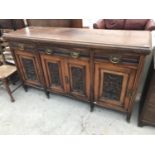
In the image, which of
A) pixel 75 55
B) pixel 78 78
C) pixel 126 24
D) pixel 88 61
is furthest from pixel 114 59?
pixel 126 24

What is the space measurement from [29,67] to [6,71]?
1.23ft

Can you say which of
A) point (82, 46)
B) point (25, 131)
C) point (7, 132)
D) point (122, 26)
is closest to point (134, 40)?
point (82, 46)

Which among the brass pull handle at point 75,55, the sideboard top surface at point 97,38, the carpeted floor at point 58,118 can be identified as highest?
the sideboard top surface at point 97,38

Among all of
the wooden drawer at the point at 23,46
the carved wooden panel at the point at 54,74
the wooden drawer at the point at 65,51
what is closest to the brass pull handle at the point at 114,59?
the wooden drawer at the point at 65,51

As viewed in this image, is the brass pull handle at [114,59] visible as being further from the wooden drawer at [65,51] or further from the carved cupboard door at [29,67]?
the carved cupboard door at [29,67]

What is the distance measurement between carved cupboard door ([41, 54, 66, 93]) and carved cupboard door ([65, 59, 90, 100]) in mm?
87

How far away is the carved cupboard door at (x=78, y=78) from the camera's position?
57.3 inches

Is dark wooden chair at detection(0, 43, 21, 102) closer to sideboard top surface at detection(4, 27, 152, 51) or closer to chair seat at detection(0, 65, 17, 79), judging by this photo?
chair seat at detection(0, 65, 17, 79)

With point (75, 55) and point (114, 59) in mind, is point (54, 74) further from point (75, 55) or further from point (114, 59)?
point (114, 59)

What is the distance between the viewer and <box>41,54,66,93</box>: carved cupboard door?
5.13 ft

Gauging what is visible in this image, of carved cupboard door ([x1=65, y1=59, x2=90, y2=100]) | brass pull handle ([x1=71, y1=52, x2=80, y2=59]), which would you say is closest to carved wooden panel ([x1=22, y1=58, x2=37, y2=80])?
carved cupboard door ([x1=65, y1=59, x2=90, y2=100])

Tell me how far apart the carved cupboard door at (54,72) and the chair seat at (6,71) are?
21.4 inches
